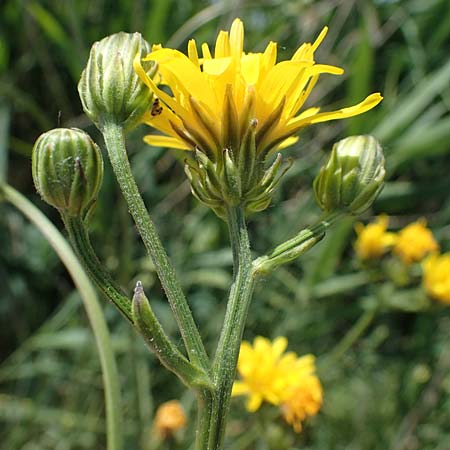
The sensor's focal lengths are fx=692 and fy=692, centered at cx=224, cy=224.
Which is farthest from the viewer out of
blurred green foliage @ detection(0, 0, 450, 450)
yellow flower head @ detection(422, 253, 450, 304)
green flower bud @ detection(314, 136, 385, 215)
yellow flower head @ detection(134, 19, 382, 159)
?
blurred green foliage @ detection(0, 0, 450, 450)

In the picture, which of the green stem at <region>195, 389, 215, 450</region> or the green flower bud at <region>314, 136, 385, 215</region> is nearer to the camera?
the green stem at <region>195, 389, 215, 450</region>

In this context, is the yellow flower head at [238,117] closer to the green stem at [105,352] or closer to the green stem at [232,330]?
the green stem at [232,330]

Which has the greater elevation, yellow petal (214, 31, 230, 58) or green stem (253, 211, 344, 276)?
yellow petal (214, 31, 230, 58)

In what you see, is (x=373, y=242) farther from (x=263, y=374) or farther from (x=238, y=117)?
(x=238, y=117)

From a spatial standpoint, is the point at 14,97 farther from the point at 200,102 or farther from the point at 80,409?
the point at 200,102

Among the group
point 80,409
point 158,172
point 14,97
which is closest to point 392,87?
point 158,172

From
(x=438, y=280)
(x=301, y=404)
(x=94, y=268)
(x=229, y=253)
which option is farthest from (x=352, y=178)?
(x=229, y=253)

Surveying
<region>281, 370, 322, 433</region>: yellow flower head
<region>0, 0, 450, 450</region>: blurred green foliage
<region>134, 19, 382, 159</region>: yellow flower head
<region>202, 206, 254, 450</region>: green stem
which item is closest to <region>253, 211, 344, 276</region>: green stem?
<region>202, 206, 254, 450</region>: green stem

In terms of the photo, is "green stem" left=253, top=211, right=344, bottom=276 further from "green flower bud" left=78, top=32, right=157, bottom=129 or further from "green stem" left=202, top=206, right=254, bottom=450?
"green flower bud" left=78, top=32, right=157, bottom=129
